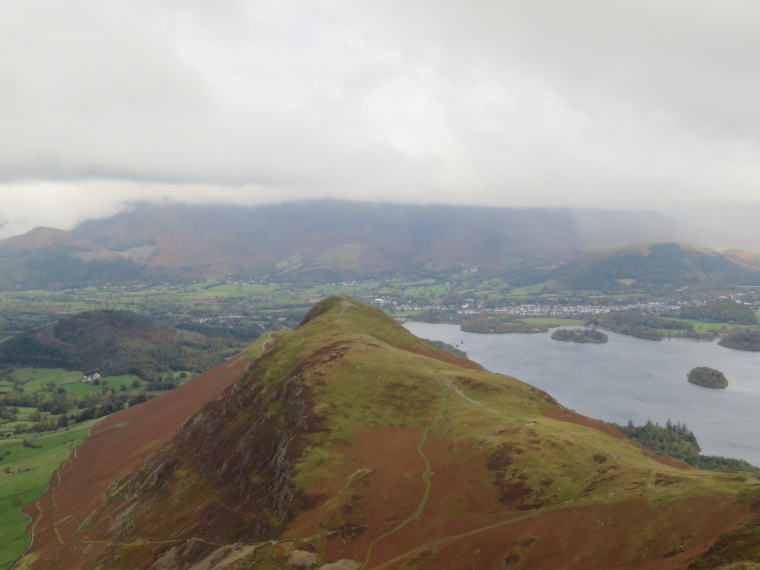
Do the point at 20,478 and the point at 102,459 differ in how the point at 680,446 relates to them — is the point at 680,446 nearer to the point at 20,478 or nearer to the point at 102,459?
the point at 102,459

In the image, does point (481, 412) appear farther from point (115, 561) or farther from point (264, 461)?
point (115, 561)

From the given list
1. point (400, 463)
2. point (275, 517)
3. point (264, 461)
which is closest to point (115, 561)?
Result: point (264, 461)

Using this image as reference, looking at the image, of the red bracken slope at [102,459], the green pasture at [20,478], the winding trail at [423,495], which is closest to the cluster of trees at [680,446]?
the winding trail at [423,495]

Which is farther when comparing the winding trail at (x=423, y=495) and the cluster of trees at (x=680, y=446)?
the cluster of trees at (x=680, y=446)

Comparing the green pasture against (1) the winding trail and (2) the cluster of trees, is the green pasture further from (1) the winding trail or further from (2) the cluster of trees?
(2) the cluster of trees

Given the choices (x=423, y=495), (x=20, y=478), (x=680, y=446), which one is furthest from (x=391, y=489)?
(x=20, y=478)

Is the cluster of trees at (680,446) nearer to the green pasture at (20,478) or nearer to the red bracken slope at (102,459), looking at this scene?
the red bracken slope at (102,459)
